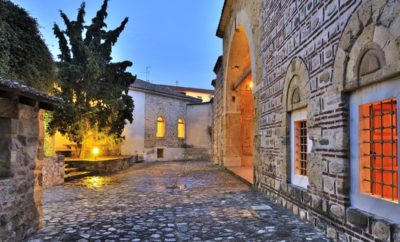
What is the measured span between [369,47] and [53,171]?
27.2 ft

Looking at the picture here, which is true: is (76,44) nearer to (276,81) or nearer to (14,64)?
(14,64)

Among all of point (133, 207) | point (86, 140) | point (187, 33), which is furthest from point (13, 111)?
point (187, 33)

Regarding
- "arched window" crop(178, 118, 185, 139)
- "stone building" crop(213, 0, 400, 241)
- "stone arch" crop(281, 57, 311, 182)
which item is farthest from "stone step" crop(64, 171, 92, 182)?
"arched window" crop(178, 118, 185, 139)

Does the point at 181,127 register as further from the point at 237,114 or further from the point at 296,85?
the point at 296,85

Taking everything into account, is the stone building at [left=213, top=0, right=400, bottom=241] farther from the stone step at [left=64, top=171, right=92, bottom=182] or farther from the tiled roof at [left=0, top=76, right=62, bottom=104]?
the stone step at [left=64, top=171, right=92, bottom=182]

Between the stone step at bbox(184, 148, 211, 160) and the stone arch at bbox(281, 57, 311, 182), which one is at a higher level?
the stone arch at bbox(281, 57, 311, 182)

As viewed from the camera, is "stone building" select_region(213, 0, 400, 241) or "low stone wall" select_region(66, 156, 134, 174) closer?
"stone building" select_region(213, 0, 400, 241)

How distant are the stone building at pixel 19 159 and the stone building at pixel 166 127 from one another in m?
15.7

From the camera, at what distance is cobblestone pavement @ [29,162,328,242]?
3928mm

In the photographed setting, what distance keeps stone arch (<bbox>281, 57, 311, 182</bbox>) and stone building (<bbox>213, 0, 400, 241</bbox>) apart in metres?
0.02

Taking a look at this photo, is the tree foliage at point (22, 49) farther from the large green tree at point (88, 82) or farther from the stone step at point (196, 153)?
the stone step at point (196, 153)

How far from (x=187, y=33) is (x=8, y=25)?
137 meters

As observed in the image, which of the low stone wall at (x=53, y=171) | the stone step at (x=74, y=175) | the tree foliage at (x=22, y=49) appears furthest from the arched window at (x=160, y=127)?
the tree foliage at (x=22, y=49)

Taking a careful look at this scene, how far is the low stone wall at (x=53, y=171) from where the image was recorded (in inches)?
321
